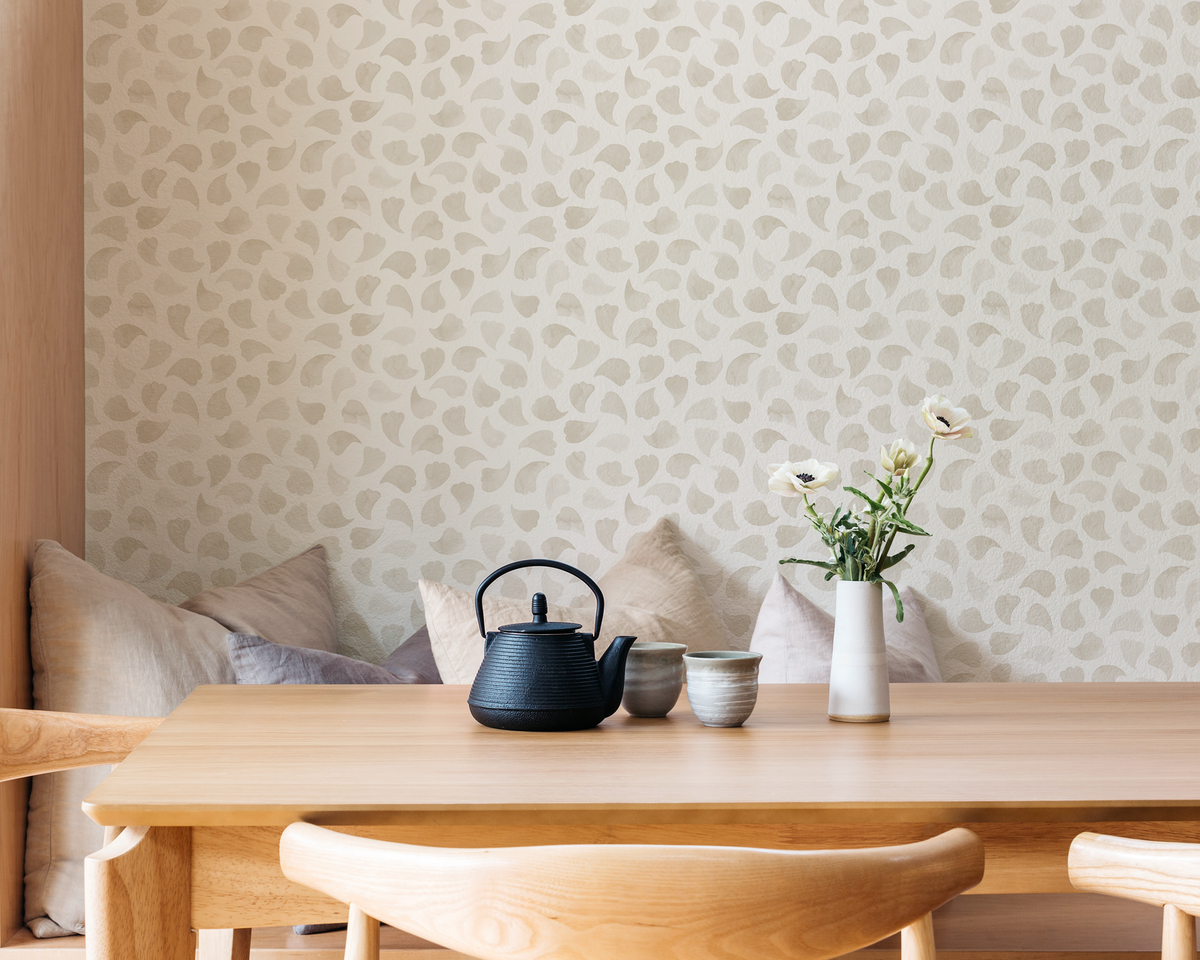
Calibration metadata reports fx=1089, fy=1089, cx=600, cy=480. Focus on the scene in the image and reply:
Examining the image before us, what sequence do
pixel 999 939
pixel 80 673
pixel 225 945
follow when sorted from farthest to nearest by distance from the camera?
pixel 80 673
pixel 999 939
pixel 225 945

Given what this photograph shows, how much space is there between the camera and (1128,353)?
2623mm

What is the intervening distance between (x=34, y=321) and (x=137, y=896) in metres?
1.49

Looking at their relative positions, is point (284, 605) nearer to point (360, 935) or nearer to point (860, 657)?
point (860, 657)

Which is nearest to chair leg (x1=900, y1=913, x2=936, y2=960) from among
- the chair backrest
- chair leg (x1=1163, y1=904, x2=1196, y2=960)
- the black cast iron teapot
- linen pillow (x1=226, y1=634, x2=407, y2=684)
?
chair leg (x1=1163, y1=904, x2=1196, y2=960)

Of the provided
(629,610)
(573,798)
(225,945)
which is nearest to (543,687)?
(573,798)

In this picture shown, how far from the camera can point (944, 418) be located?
1.43 m

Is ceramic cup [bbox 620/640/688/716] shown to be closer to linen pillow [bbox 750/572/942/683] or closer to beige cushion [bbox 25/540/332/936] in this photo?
linen pillow [bbox 750/572/942/683]

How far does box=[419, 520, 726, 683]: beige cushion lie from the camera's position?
2154 mm

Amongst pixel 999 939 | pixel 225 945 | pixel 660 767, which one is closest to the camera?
pixel 660 767

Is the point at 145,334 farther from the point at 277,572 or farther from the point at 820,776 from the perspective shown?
the point at 820,776

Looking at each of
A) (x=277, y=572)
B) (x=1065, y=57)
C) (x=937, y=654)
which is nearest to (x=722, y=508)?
(x=937, y=654)

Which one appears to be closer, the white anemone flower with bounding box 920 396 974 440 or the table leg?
the table leg

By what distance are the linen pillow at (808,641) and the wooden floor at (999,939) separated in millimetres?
470

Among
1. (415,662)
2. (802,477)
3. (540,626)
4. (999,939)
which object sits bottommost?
(999,939)
